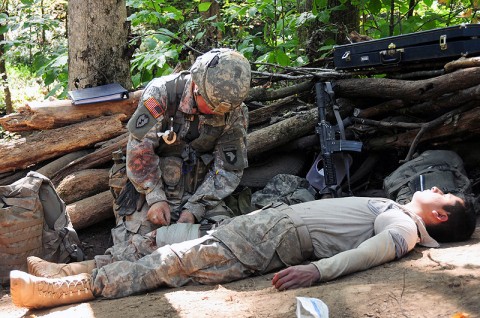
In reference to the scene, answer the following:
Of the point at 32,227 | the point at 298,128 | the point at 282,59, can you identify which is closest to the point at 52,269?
the point at 32,227

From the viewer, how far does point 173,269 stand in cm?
362

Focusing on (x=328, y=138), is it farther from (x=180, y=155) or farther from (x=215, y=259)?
(x=215, y=259)

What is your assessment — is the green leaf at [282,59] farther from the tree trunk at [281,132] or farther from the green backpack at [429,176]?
the green backpack at [429,176]

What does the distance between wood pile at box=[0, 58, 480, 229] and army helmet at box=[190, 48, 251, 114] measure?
1.50 metres

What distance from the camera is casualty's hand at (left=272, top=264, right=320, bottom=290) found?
10.8 feet

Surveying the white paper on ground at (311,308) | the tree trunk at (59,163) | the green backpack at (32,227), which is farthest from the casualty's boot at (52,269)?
the white paper on ground at (311,308)

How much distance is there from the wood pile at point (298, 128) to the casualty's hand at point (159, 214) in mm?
1025

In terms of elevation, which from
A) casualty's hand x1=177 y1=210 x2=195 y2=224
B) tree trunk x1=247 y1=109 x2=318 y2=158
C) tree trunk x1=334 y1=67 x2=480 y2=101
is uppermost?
tree trunk x1=334 y1=67 x2=480 y2=101

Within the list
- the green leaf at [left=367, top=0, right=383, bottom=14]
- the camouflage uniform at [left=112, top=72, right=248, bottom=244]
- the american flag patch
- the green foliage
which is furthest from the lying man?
the green leaf at [left=367, top=0, right=383, bottom=14]

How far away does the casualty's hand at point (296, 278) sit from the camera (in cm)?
328

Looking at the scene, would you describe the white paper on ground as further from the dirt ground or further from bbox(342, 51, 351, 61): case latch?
bbox(342, 51, 351, 61): case latch

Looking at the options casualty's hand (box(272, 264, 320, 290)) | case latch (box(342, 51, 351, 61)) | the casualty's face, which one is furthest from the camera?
case latch (box(342, 51, 351, 61))

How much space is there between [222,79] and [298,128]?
6.05 feet

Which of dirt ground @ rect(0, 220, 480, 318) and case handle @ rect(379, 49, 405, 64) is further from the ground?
case handle @ rect(379, 49, 405, 64)
